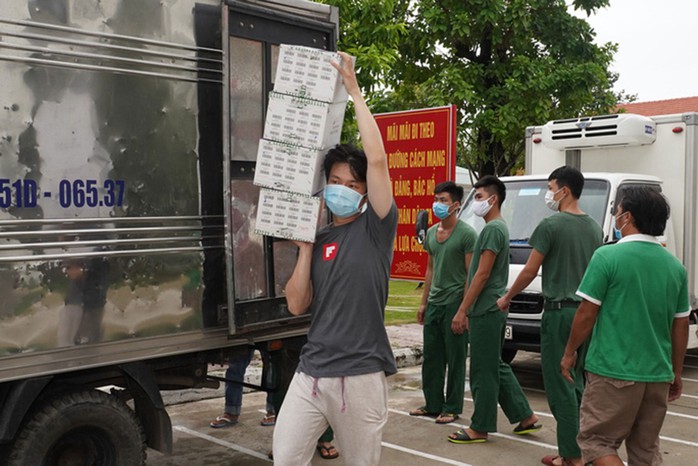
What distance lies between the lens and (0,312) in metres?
3.70

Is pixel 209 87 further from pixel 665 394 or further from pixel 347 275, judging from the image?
pixel 665 394

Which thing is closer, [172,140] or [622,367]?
[622,367]

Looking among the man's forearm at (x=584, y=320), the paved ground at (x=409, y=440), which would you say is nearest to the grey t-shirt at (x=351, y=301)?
the man's forearm at (x=584, y=320)

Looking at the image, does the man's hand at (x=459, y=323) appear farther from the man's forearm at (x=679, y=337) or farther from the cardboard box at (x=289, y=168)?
the cardboard box at (x=289, y=168)

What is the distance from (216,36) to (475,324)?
9.51 feet

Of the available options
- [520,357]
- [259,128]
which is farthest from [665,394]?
[520,357]

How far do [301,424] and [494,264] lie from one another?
316cm

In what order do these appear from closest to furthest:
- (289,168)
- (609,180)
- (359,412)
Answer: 1. (359,412)
2. (289,168)
3. (609,180)

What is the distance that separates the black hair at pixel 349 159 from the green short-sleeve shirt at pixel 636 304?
1351mm

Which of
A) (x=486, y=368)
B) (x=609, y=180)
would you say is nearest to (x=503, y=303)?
(x=486, y=368)

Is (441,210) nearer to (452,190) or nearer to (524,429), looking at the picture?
(452,190)

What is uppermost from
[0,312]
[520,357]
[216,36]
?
[216,36]

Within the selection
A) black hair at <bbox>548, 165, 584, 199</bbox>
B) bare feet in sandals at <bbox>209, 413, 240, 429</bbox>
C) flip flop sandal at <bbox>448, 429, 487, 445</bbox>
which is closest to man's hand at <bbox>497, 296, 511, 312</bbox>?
black hair at <bbox>548, 165, 584, 199</bbox>

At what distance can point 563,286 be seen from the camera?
17.4ft
